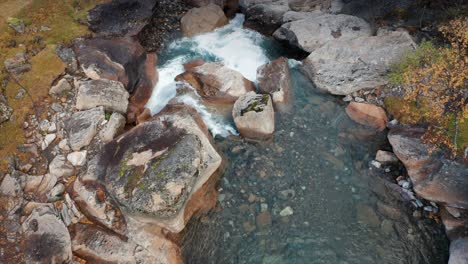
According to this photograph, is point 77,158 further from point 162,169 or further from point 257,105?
point 257,105

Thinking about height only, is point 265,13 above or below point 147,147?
below

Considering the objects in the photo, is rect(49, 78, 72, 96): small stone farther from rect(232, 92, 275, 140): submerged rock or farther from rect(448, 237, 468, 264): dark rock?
rect(448, 237, 468, 264): dark rock

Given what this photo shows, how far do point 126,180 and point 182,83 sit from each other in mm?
7522

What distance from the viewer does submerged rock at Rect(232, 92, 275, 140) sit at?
15.9 meters

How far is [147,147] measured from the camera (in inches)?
542

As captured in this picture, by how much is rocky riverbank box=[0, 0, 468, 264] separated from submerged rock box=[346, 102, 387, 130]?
2.0 inches

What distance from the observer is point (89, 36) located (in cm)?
1964

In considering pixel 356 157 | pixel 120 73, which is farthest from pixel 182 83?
pixel 356 157

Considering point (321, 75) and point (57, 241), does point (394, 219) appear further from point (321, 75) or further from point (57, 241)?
point (57, 241)

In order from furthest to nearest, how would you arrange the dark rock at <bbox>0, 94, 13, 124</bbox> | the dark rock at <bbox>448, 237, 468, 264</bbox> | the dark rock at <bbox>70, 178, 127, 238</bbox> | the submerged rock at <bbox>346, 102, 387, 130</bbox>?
the submerged rock at <bbox>346, 102, 387, 130</bbox> → the dark rock at <bbox>0, 94, 13, 124</bbox> → the dark rock at <bbox>70, 178, 127, 238</bbox> → the dark rock at <bbox>448, 237, 468, 264</bbox>

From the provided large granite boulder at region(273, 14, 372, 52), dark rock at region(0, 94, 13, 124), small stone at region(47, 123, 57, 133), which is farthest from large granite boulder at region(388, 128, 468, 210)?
dark rock at region(0, 94, 13, 124)

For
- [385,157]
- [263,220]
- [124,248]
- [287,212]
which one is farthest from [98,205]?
[385,157]

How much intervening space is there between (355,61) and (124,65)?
12.2 m

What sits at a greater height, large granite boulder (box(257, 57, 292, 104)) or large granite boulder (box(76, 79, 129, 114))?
large granite boulder (box(76, 79, 129, 114))
